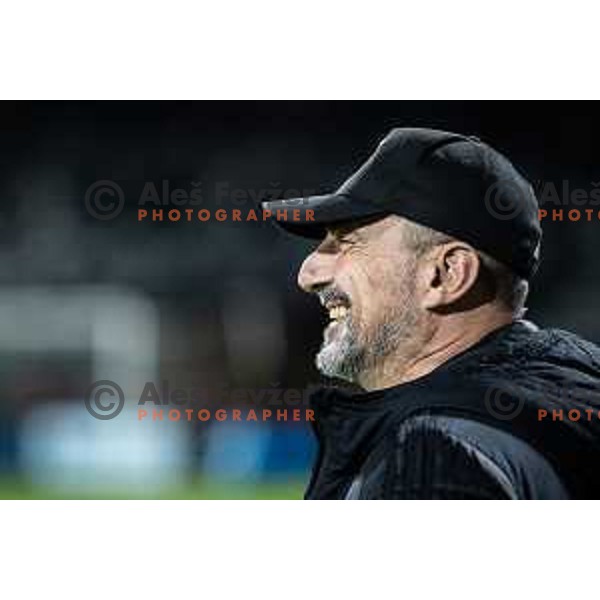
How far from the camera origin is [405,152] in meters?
1.58

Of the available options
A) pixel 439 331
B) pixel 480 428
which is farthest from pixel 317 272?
pixel 480 428

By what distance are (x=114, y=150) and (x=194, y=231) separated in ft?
3.30

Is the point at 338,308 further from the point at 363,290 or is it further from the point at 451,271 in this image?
the point at 451,271

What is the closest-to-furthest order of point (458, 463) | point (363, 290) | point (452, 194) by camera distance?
point (458, 463), point (452, 194), point (363, 290)

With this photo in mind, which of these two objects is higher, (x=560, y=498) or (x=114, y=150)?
(x=114, y=150)

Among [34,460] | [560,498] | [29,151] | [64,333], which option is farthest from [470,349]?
[64,333]

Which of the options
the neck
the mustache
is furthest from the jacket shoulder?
the mustache

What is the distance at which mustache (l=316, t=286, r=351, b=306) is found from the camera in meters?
1.67

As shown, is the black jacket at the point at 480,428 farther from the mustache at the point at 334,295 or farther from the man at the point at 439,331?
the mustache at the point at 334,295

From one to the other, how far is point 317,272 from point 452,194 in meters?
0.25

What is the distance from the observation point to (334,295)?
5.51 feet

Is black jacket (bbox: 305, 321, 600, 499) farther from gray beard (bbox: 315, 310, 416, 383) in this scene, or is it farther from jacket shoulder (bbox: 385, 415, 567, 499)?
gray beard (bbox: 315, 310, 416, 383)

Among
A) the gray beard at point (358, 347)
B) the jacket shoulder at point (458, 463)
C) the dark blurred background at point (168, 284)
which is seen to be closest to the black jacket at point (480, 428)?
the jacket shoulder at point (458, 463)

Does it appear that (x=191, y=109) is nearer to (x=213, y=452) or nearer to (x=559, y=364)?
(x=213, y=452)
